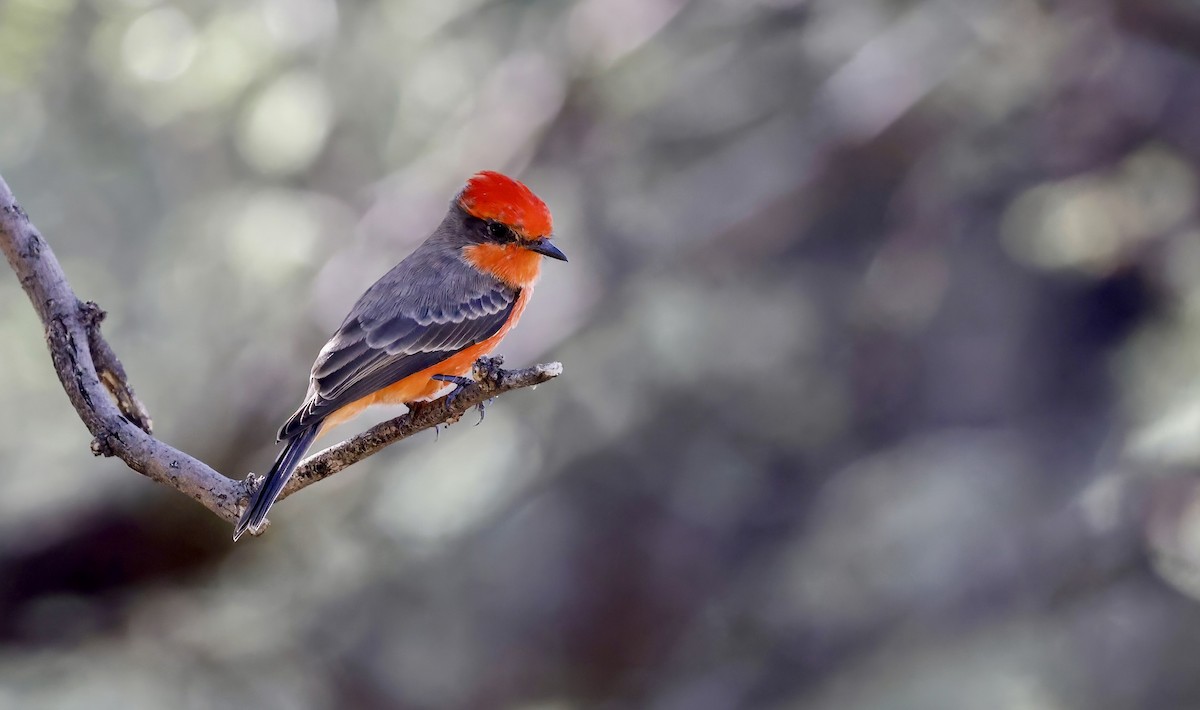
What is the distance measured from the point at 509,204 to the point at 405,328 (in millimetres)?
688

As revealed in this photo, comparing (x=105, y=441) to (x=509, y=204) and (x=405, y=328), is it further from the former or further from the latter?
(x=509, y=204)

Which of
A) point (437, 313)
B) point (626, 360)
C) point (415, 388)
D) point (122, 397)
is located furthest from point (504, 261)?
point (626, 360)

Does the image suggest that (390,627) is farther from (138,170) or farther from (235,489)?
(235,489)

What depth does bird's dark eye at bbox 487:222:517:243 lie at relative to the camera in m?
4.84

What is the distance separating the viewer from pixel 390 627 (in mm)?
8172

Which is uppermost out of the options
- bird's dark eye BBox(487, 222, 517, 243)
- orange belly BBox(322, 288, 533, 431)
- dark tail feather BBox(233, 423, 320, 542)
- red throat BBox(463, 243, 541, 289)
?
bird's dark eye BBox(487, 222, 517, 243)

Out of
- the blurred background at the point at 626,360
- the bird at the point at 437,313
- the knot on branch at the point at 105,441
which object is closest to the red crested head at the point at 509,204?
the bird at the point at 437,313

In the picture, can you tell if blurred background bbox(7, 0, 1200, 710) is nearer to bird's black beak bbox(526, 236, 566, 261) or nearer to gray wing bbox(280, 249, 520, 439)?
gray wing bbox(280, 249, 520, 439)

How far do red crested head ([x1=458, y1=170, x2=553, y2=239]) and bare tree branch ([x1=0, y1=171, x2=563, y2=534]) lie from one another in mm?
1685

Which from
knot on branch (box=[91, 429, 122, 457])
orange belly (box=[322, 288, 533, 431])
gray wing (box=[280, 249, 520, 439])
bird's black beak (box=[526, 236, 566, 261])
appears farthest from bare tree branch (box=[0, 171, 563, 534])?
bird's black beak (box=[526, 236, 566, 261])

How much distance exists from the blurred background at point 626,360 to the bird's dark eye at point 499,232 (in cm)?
186

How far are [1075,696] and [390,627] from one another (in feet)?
14.1

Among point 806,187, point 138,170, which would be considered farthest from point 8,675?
point 806,187

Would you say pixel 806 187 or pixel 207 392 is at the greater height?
pixel 806 187
